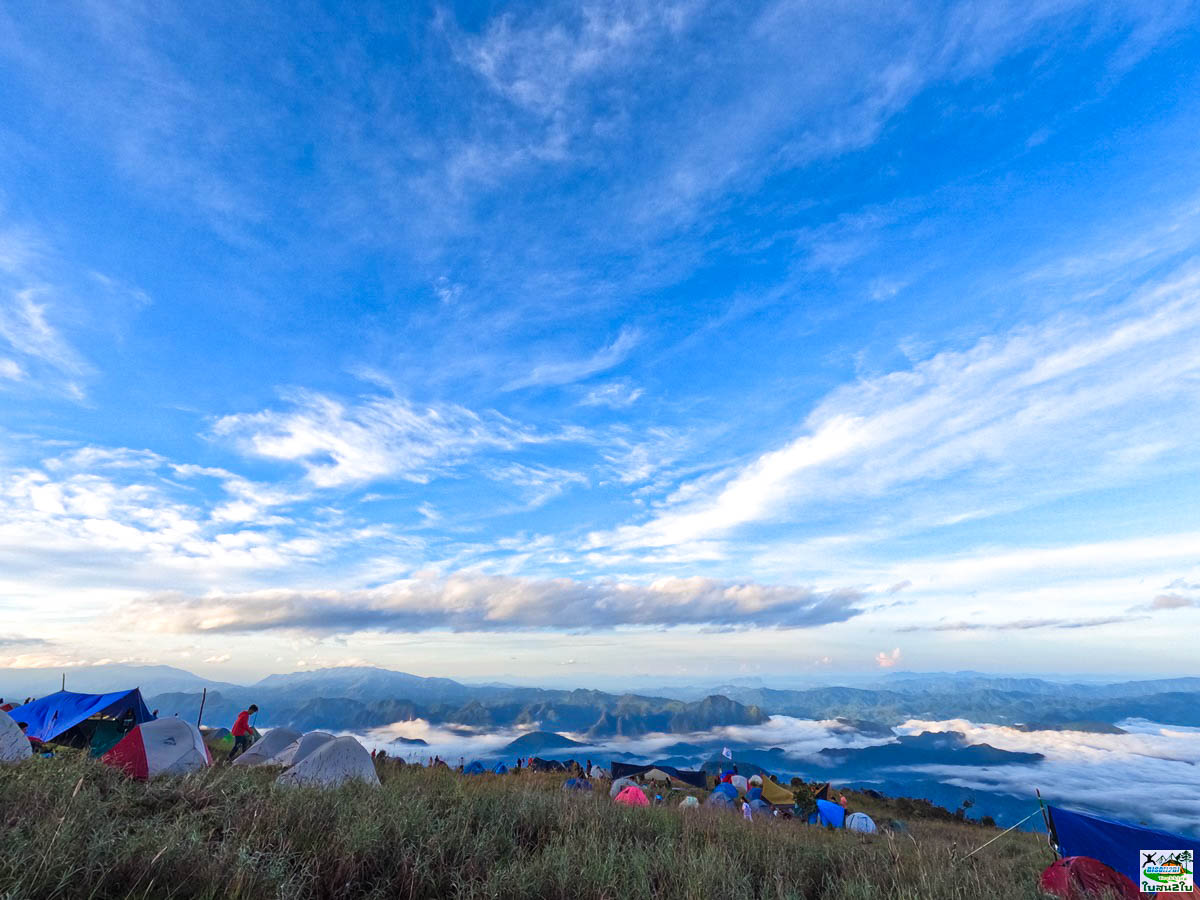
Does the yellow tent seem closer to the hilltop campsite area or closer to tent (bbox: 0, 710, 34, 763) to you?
the hilltop campsite area

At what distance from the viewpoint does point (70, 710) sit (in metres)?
26.4

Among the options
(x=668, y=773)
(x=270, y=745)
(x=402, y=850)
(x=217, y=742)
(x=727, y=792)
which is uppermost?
(x=402, y=850)

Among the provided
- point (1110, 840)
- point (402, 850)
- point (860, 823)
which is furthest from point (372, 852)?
point (860, 823)

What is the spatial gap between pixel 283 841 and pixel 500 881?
2179 mm

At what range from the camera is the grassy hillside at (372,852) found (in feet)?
14.8

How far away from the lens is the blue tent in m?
25.7

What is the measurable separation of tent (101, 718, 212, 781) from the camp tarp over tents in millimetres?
36062

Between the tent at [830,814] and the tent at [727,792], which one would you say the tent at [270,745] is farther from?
the tent at [830,814]

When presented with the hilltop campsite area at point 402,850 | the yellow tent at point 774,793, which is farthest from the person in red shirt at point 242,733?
the yellow tent at point 774,793

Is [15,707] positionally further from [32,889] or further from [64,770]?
[32,889]

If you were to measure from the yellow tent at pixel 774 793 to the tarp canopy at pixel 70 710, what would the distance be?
36146 millimetres

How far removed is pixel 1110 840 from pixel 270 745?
973 inches

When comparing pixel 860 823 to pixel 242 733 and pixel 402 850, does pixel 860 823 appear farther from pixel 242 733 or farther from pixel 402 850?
pixel 402 850

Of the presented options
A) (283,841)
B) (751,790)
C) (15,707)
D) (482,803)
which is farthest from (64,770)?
(751,790)
